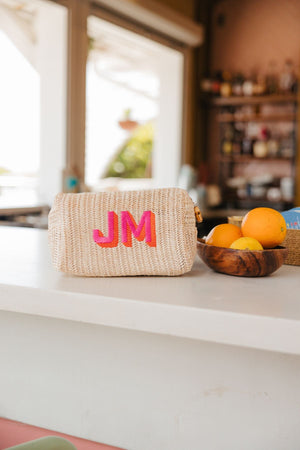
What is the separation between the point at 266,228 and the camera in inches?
41.6

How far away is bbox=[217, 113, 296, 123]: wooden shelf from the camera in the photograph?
202 inches

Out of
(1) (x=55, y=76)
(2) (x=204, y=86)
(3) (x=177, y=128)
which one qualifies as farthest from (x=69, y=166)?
(2) (x=204, y=86)

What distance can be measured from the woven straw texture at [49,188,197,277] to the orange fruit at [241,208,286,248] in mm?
148

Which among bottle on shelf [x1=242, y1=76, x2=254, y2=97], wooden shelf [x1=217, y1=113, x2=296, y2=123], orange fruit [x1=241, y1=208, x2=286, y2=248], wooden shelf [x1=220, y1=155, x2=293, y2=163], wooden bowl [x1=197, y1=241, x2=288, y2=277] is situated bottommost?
wooden bowl [x1=197, y1=241, x2=288, y2=277]

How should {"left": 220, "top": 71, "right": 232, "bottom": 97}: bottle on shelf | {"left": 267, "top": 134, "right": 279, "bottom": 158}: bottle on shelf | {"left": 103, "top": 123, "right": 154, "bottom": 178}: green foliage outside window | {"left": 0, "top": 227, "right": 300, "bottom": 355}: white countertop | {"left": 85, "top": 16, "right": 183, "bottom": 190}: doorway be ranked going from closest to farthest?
1. {"left": 0, "top": 227, "right": 300, "bottom": 355}: white countertop
2. {"left": 85, "top": 16, "right": 183, "bottom": 190}: doorway
3. {"left": 267, "top": 134, "right": 279, "bottom": 158}: bottle on shelf
4. {"left": 220, "top": 71, "right": 232, "bottom": 97}: bottle on shelf
5. {"left": 103, "top": 123, "right": 154, "bottom": 178}: green foliage outside window

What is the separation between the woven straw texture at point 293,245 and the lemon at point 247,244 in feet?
0.68

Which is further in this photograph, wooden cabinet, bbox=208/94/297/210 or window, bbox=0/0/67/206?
wooden cabinet, bbox=208/94/297/210

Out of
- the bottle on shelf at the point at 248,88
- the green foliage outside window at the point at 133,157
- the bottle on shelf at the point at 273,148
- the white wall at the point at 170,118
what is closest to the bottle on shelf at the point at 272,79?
the bottle on shelf at the point at 248,88

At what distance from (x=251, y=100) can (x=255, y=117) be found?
0.54 ft

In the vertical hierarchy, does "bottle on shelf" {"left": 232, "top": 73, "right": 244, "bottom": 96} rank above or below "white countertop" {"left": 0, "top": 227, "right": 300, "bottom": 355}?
above

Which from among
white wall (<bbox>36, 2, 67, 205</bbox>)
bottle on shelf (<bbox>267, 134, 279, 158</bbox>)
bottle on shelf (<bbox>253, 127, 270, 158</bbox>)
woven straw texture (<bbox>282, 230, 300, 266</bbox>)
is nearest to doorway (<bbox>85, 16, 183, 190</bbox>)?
white wall (<bbox>36, 2, 67, 205</bbox>)

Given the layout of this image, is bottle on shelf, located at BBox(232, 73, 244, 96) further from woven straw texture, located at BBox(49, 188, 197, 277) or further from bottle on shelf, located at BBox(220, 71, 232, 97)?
woven straw texture, located at BBox(49, 188, 197, 277)

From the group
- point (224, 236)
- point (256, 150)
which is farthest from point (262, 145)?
point (224, 236)

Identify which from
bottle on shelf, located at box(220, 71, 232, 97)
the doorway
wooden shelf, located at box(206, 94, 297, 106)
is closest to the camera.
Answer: the doorway
